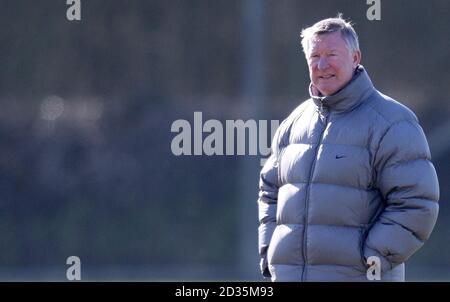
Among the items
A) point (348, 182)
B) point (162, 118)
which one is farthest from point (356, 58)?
point (162, 118)

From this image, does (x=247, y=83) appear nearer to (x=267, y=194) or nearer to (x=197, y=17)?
(x=197, y=17)

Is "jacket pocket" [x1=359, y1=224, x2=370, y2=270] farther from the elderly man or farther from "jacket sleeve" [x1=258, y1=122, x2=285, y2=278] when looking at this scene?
"jacket sleeve" [x1=258, y1=122, x2=285, y2=278]

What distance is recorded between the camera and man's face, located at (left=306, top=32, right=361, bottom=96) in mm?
3527

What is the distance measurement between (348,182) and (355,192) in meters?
0.03

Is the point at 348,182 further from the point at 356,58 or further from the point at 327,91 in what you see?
the point at 356,58

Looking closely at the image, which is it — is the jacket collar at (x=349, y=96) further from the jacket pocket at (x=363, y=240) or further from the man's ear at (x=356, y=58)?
the jacket pocket at (x=363, y=240)

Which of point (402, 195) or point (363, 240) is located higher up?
point (402, 195)

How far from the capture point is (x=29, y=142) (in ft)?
20.7

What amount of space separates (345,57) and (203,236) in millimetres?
2797

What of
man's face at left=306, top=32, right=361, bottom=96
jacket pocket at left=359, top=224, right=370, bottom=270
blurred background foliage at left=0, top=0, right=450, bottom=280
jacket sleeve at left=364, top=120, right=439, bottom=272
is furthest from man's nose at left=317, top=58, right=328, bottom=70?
blurred background foliage at left=0, top=0, right=450, bottom=280

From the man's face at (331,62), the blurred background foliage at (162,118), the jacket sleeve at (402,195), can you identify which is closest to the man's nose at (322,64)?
the man's face at (331,62)

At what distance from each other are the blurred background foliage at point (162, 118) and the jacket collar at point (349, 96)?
8.22 ft

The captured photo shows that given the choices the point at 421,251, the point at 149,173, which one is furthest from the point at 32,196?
the point at 421,251

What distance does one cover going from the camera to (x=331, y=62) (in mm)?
3523
